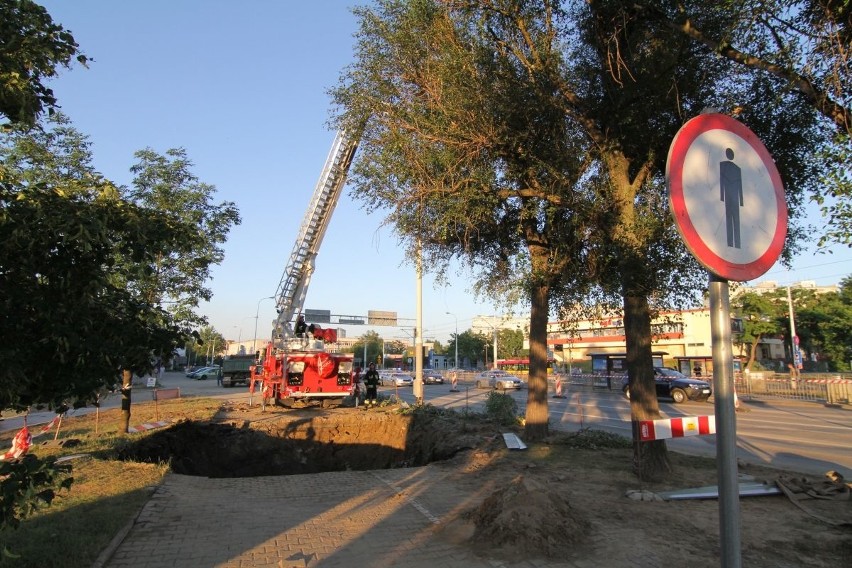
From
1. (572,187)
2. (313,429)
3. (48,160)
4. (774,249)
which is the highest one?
(48,160)

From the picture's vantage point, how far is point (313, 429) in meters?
15.3

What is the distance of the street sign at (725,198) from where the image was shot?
2193 mm

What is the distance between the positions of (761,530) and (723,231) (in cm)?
435

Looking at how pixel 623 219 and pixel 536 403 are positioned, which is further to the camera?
pixel 536 403

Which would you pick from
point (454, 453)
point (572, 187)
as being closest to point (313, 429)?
point (454, 453)

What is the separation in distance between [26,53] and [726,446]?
4135 mm

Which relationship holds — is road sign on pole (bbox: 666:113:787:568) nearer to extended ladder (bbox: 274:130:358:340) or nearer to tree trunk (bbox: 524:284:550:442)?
tree trunk (bbox: 524:284:550:442)

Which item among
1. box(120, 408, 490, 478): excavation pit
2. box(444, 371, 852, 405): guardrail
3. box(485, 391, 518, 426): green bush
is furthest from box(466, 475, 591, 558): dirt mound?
box(444, 371, 852, 405): guardrail

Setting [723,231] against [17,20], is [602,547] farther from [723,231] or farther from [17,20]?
[17,20]

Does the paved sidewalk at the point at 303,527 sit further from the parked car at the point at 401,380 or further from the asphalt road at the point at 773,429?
the parked car at the point at 401,380

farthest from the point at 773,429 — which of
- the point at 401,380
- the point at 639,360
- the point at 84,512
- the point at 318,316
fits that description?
the point at 318,316

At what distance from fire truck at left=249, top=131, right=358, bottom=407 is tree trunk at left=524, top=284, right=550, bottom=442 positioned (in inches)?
367

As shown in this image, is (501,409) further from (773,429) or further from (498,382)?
(498,382)

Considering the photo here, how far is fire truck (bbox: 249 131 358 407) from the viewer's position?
1853 cm
